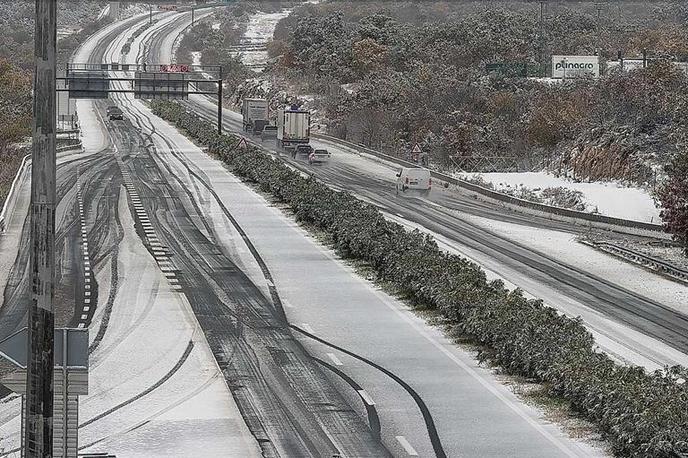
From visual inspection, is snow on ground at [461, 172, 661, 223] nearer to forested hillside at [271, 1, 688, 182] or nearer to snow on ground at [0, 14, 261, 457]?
forested hillside at [271, 1, 688, 182]

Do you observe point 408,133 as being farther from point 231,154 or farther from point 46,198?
point 46,198

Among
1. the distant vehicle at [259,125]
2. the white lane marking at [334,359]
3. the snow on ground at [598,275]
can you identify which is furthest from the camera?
the distant vehicle at [259,125]

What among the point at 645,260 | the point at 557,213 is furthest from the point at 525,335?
the point at 557,213

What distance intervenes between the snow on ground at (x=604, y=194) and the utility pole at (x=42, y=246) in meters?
44.8

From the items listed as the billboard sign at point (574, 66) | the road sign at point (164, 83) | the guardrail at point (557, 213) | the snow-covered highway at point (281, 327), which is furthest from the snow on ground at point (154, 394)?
the billboard sign at point (574, 66)

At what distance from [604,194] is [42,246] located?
51.6m

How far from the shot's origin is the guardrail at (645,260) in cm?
4131

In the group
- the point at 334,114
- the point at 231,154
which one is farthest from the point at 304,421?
the point at 334,114

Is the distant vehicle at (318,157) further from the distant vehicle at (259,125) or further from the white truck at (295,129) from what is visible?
the distant vehicle at (259,125)

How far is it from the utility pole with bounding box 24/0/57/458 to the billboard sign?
8876cm

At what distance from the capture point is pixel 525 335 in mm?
25391

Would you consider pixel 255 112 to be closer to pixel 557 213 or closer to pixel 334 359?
pixel 557 213

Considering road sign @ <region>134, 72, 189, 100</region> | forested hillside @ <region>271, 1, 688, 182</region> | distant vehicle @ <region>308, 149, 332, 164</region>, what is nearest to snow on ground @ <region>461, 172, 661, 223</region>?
forested hillside @ <region>271, 1, 688, 182</region>

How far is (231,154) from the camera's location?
77.9m
